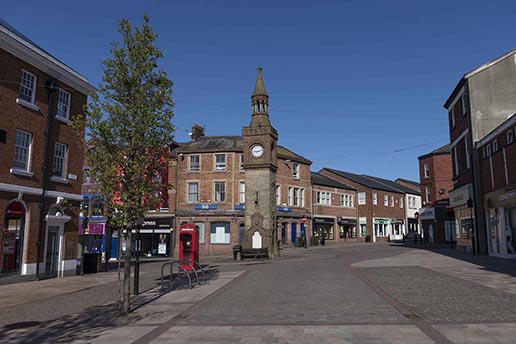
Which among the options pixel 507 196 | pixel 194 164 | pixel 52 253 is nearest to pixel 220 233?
pixel 194 164

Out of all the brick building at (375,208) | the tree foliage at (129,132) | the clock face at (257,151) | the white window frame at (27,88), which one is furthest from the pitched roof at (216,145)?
the tree foliage at (129,132)

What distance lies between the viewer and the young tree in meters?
10.1

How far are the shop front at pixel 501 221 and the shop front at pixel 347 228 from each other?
2768 cm

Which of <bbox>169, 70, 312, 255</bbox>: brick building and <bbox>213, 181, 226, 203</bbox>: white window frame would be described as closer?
<bbox>169, 70, 312, 255</bbox>: brick building

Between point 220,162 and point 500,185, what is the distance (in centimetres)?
2448

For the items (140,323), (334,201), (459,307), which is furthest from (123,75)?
(334,201)

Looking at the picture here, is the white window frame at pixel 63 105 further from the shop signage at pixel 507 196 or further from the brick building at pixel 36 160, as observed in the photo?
the shop signage at pixel 507 196

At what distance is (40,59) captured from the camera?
59.2ft

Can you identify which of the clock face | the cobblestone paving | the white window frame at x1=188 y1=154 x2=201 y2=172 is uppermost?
the white window frame at x1=188 y1=154 x2=201 y2=172

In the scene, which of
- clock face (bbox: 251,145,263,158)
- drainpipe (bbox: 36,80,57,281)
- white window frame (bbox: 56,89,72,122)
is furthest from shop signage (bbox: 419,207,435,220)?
drainpipe (bbox: 36,80,57,281)

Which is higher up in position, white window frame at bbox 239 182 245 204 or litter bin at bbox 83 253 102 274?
white window frame at bbox 239 182 245 204

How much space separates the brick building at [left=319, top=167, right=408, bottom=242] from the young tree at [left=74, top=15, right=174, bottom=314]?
4925 centimetres

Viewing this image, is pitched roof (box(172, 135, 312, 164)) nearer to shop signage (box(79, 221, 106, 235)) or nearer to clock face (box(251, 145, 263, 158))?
shop signage (box(79, 221, 106, 235))

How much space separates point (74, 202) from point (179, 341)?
50.6 feet
